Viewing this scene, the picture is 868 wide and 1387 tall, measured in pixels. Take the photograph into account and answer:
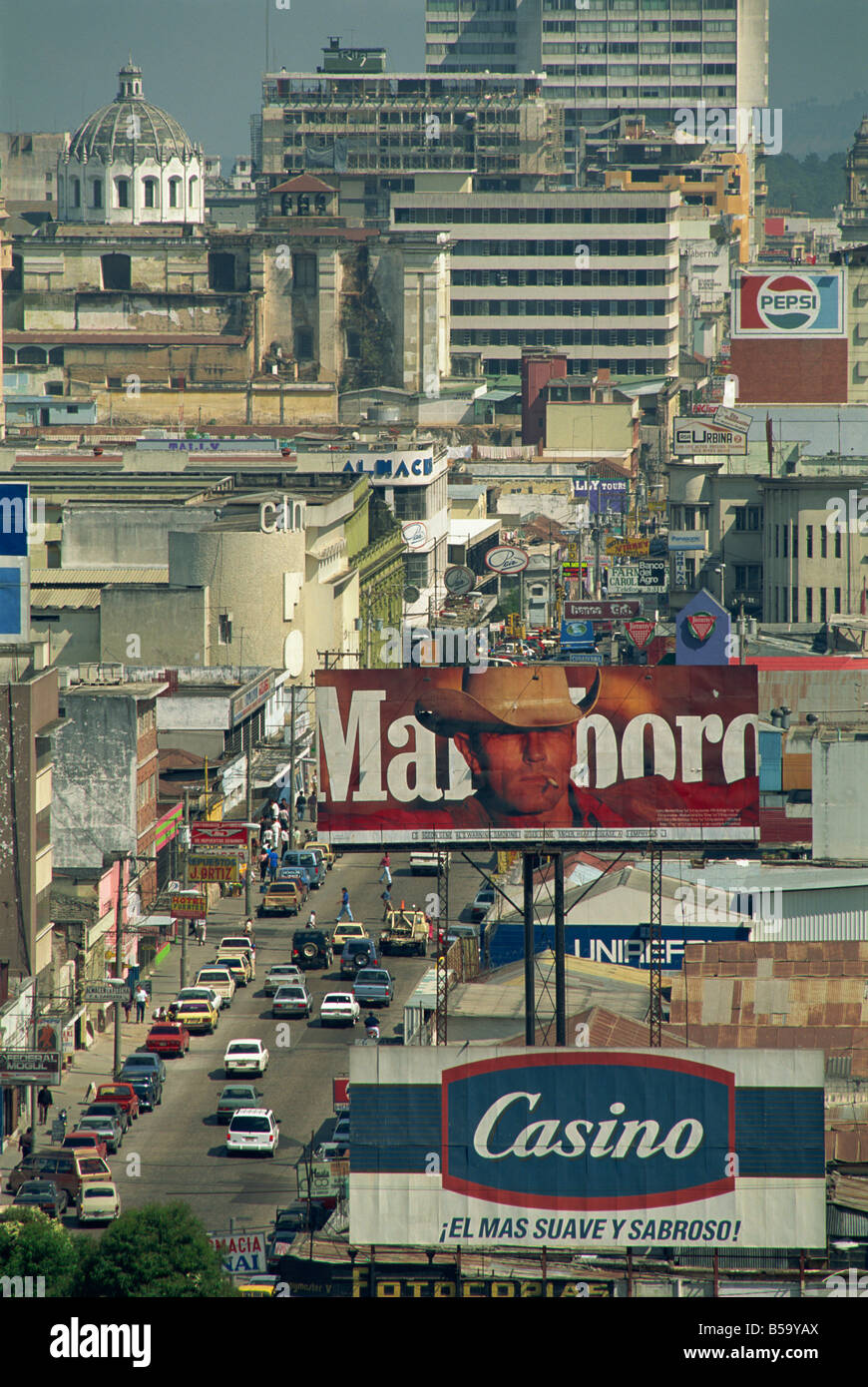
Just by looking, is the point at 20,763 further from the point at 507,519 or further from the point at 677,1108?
the point at 507,519

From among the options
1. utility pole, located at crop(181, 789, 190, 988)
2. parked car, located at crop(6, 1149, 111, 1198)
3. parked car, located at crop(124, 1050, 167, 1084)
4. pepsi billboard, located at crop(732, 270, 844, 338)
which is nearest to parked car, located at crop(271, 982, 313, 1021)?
utility pole, located at crop(181, 789, 190, 988)

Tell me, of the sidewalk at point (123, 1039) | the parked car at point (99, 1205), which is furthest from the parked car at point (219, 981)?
the parked car at point (99, 1205)

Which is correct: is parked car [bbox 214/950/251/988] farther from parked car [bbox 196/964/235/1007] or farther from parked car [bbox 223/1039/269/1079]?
parked car [bbox 223/1039/269/1079]

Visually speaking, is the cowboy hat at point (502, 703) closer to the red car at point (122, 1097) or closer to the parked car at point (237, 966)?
the red car at point (122, 1097)

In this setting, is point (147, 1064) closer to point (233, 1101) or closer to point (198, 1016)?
point (233, 1101)

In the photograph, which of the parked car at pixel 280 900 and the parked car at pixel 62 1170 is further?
the parked car at pixel 280 900
